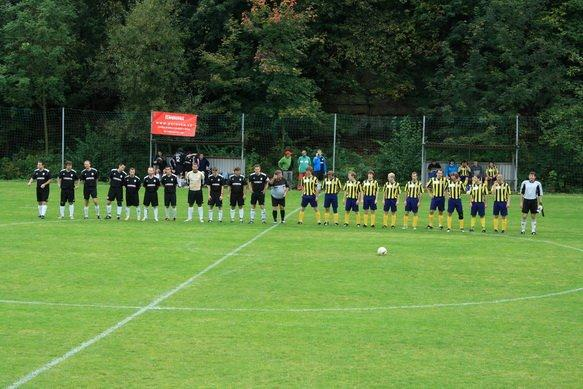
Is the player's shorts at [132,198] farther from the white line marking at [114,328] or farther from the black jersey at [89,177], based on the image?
the white line marking at [114,328]

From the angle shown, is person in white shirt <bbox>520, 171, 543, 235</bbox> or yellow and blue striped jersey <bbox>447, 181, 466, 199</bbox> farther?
yellow and blue striped jersey <bbox>447, 181, 466, 199</bbox>

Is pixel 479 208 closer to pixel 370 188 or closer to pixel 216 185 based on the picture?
pixel 370 188

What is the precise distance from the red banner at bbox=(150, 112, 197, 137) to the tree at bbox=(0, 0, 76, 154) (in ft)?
22.0

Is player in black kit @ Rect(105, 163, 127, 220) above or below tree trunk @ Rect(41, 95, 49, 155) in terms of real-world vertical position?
below

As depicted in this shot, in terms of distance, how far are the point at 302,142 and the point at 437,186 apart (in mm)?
19067

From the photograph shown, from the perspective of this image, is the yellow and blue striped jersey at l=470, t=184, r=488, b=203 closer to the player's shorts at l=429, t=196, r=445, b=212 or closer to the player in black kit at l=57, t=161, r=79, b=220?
the player's shorts at l=429, t=196, r=445, b=212

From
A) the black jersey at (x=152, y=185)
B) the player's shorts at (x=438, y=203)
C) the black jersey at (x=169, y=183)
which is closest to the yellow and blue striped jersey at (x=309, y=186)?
the player's shorts at (x=438, y=203)

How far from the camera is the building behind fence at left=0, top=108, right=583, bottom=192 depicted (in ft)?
146

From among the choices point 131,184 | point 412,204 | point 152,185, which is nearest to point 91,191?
point 131,184

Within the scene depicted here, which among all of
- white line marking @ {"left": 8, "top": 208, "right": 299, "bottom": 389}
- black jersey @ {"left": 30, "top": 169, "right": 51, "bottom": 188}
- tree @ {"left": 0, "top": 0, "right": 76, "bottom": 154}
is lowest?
white line marking @ {"left": 8, "top": 208, "right": 299, "bottom": 389}

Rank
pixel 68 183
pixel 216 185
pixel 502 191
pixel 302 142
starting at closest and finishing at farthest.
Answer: pixel 502 191, pixel 68 183, pixel 216 185, pixel 302 142

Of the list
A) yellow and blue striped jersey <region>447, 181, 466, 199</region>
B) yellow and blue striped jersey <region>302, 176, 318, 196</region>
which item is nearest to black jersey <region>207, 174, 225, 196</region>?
yellow and blue striped jersey <region>302, 176, 318, 196</region>

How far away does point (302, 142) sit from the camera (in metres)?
47.1

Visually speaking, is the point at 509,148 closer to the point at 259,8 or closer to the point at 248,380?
the point at 259,8
